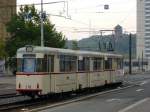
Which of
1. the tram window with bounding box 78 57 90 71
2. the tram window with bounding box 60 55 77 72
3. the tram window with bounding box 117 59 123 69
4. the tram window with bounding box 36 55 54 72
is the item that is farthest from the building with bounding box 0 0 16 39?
the tram window with bounding box 36 55 54 72

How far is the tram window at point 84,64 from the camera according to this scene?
36.4 meters

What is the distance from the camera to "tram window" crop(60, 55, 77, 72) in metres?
32.4

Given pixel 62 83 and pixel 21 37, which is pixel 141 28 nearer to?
pixel 21 37

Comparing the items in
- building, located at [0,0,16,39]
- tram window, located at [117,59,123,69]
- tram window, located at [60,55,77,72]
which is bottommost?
tram window, located at [117,59,123,69]

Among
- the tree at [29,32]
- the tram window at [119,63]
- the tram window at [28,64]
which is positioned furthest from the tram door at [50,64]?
the tree at [29,32]

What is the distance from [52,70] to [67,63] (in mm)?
2960

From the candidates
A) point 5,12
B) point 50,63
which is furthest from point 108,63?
point 5,12

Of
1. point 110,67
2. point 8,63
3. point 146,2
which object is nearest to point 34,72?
point 110,67

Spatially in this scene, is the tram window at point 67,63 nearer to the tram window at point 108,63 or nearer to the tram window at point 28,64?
the tram window at point 28,64

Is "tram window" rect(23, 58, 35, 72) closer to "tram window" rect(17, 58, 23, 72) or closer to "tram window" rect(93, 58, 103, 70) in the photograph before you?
"tram window" rect(17, 58, 23, 72)

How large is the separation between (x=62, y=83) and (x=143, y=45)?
418ft

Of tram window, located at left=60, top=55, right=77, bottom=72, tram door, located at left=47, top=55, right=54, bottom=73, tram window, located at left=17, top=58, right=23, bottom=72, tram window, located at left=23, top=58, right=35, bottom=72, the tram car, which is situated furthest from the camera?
tram window, located at left=60, top=55, right=77, bottom=72

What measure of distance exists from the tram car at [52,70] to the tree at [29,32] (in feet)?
156

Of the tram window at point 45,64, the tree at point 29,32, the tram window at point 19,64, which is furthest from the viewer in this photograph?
the tree at point 29,32
